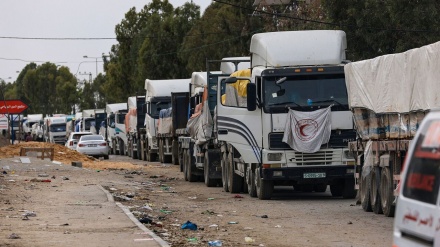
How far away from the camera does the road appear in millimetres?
17609

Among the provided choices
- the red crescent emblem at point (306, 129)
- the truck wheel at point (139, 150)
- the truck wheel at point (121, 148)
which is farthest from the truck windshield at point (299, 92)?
the truck wheel at point (121, 148)

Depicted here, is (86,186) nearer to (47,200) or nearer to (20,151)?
(47,200)

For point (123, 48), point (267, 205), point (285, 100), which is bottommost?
point (267, 205)

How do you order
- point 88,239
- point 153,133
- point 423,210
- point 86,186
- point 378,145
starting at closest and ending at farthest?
1. point 423,210
2. point 88,239
3. point 378,145
4. point 86,186
5. point 153,133

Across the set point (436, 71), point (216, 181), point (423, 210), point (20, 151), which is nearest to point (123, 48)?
point (20, 151)

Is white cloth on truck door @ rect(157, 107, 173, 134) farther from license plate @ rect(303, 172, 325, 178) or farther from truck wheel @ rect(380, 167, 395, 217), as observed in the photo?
truck wheel @ rect(380, 167, 395, 217)

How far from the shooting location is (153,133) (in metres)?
57.2

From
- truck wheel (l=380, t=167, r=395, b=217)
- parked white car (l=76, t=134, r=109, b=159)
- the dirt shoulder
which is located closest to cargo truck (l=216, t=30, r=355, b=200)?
the dirt shoulder

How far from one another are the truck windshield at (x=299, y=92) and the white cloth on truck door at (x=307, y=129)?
167 millimetres

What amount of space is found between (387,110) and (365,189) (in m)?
2.38

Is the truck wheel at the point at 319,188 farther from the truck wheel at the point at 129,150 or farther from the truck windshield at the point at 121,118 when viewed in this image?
the truck windshield at the point at 121,118

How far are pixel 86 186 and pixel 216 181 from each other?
13.2 feet

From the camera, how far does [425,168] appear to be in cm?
867

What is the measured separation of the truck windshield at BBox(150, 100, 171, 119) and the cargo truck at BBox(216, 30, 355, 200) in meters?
28.6
